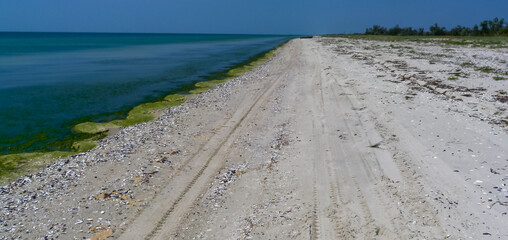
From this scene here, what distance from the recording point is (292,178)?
812 cm

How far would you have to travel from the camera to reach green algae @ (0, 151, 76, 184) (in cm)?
966

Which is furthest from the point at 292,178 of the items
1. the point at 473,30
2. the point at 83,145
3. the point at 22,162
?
the point at 473,30

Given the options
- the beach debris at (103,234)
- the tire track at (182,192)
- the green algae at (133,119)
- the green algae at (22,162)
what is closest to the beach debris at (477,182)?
the tire track at (182,192)

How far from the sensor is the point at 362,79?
62.6 feet

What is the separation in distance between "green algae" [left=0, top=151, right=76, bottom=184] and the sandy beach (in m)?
0.73

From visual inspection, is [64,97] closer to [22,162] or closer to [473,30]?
[22,162]

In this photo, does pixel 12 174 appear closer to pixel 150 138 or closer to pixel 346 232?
pixel 150 138

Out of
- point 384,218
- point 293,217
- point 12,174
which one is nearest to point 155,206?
point 293,217

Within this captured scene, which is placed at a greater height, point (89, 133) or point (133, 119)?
point (133, 119)

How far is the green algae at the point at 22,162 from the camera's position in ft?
31.7

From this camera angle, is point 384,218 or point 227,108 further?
point 227,108

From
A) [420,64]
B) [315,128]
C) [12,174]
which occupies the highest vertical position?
[420,64]

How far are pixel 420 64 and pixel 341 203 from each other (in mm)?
20683

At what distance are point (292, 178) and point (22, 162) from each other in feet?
27.7
